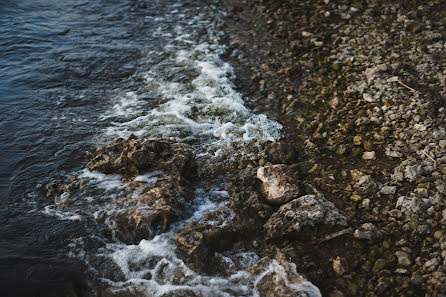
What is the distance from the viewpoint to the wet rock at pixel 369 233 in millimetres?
4887

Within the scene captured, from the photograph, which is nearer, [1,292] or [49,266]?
[1,292]

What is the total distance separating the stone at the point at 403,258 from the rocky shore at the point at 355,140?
17 mm

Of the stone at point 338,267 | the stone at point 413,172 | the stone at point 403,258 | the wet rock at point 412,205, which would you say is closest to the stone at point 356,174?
the stone at point 413,172

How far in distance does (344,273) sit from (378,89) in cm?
401

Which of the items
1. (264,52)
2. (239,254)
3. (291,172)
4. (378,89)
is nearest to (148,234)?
(239,254)

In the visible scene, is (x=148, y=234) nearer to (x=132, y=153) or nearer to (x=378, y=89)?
(x=132, y=153)

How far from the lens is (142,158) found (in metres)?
6.13

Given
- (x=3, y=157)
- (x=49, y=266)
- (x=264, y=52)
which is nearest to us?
(x=49, y=266)

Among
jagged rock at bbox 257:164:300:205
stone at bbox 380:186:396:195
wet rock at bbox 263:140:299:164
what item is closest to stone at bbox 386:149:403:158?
stone at bbox 380:186:396:195

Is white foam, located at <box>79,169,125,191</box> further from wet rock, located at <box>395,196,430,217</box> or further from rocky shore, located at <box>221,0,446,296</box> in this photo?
wet rock, located at <box>395,196,430,217</box>

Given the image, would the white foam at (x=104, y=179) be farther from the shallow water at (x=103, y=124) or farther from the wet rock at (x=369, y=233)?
the wet rock at (x=369, y=233)

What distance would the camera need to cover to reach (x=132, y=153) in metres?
6.12

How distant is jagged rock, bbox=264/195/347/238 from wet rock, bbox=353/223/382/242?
0.22 metres

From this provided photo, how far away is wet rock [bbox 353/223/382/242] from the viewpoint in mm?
4887
